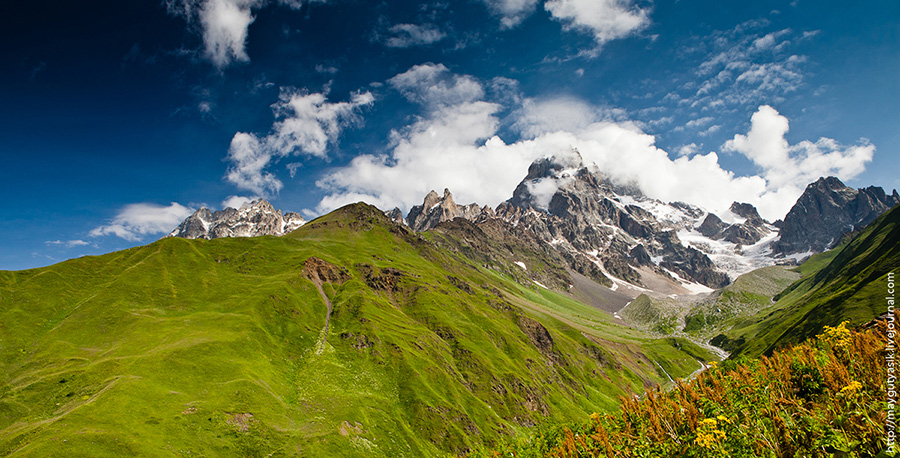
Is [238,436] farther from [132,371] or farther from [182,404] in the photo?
[132,371]

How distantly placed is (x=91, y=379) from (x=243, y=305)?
57.1 meters

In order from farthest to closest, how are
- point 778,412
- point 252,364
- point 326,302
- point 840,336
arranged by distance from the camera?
point 326,302
point 252,364
point 840,336
point 778,412

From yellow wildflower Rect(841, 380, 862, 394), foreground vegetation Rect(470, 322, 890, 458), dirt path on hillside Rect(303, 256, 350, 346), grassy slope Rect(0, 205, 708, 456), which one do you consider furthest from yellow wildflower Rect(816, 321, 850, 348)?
dirt path on hillside Rect(303, 256, 350, 346)

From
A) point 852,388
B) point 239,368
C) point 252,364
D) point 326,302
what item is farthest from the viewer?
point 326,302

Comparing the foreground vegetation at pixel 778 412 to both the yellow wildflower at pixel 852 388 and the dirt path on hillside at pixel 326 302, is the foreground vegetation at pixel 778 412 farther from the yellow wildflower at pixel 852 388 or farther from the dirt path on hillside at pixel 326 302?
the dirt path on hillside at pixel 326 302

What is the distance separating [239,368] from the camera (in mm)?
101062

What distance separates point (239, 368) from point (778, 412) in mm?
117471

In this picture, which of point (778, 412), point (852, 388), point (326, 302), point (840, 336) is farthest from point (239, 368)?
point (852, 388)

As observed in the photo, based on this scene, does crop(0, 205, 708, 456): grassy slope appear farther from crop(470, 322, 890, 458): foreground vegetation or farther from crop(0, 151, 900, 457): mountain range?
crop(470, 322, 890, 458): foreground vegetation

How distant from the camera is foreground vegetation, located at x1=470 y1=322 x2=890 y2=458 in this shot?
8469 millimetres

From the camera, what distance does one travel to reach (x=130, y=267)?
159 meters

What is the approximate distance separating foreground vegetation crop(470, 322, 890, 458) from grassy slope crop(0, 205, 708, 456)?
84.4 m

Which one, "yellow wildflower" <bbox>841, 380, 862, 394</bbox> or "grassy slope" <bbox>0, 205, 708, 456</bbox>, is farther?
"grassy slope" <bbox>0, 205, 708, 456</bbox>

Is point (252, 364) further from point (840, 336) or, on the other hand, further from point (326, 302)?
point (840, 336)
